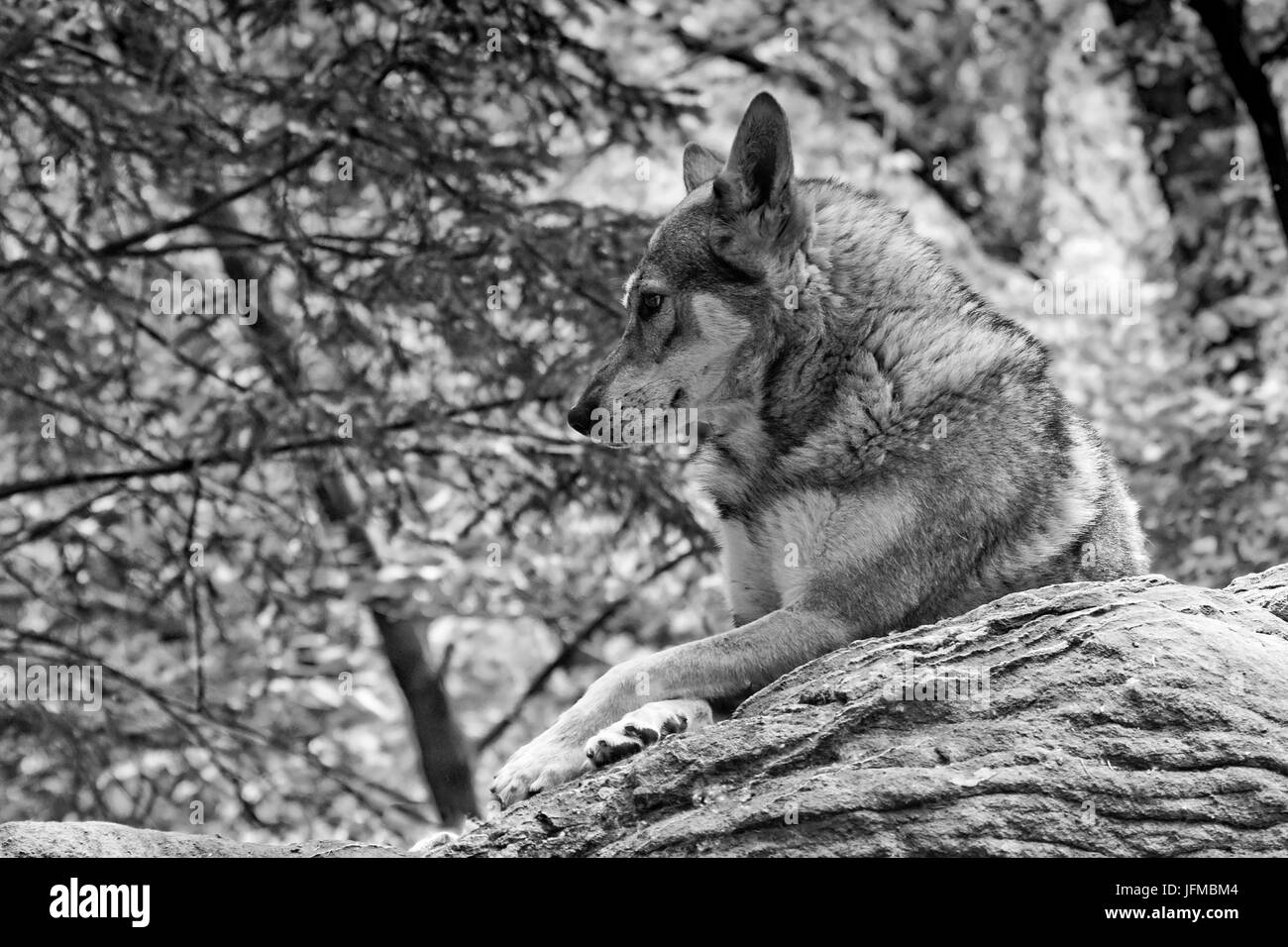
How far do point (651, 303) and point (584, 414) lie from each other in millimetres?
598

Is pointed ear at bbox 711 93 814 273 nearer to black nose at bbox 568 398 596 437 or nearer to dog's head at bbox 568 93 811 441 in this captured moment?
dog's head at bbox 568 93 811 441

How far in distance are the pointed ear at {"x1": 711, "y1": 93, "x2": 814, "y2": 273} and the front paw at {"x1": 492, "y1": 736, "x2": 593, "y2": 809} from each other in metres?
2.29

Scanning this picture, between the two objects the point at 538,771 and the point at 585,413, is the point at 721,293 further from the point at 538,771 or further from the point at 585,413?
the point at 538,771

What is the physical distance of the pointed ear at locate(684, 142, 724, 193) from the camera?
755 centimetres

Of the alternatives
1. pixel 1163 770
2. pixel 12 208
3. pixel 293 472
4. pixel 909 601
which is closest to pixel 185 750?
pixel 293 472

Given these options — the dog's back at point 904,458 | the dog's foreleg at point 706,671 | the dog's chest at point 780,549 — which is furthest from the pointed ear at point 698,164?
the dog's foreleg at point 706,671

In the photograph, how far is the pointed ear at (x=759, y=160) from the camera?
6.27 m

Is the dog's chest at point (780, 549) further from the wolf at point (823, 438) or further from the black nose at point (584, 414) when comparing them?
the black nose at point (584, 414)

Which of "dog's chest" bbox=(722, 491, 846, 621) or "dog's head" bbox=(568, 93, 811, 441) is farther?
"dog's head" bbox=(568, 93, 811, 441)

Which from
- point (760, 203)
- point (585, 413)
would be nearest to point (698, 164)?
point (760, 203)

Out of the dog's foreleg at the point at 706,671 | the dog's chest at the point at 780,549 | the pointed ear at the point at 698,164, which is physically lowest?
the dog's foreleg at the point at 706,671

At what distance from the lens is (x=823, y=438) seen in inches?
237

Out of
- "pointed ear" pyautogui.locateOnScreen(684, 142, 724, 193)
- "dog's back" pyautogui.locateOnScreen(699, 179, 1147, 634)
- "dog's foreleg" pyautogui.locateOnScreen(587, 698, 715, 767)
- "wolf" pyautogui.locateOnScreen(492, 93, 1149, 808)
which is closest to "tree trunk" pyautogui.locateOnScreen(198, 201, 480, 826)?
"pointed ear" pyautogui.locateOnScreen(684, 142, 724, 193)

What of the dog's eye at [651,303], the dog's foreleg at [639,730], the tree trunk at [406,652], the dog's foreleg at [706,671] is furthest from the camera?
the tree trunk at [406,652]
